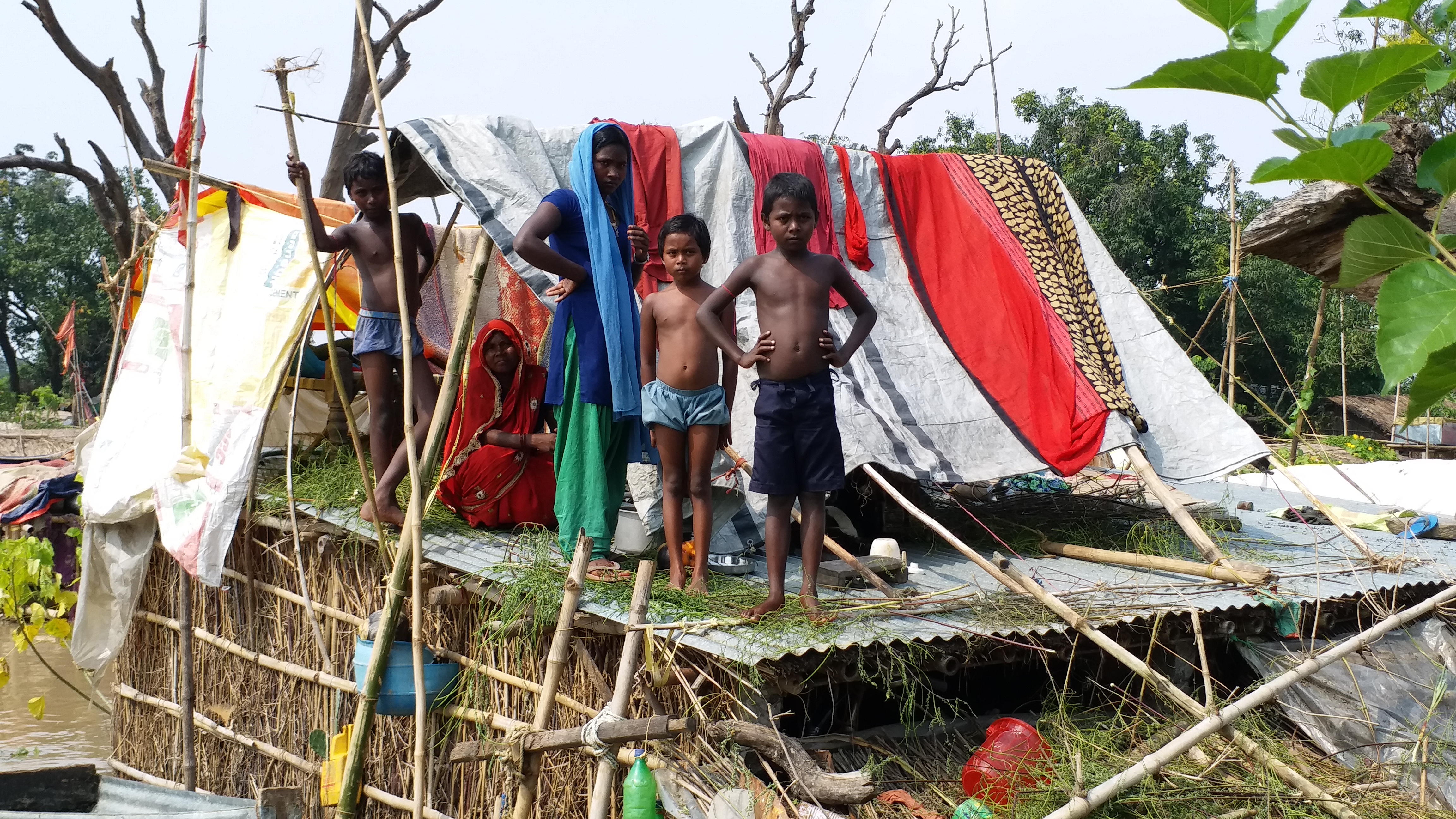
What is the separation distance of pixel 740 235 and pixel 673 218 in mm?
1385

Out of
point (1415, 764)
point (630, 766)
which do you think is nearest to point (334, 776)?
point (630, 766)

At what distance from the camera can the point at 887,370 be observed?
525 centimetres

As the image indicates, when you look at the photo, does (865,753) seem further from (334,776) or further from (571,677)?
(334,776)

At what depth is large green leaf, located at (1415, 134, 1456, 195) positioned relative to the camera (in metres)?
0.76

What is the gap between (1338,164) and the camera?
2.38ft

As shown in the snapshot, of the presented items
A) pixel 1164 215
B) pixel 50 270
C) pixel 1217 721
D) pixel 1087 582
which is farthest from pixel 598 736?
pixel 50 270

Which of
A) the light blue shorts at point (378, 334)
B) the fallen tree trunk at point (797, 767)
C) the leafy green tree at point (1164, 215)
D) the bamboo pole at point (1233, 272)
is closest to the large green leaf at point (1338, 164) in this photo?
the fallen tree trunk at point (797, 767)

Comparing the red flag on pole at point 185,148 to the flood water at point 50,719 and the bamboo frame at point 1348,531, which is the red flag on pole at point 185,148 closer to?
the flood water at point 50,719

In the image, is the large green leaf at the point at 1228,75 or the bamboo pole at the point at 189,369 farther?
the bamboo pole at the point at 189,369

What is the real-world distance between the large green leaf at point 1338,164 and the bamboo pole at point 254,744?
411 cm

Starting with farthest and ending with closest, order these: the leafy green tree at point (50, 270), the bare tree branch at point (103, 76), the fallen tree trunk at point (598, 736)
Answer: the leafy green tree at point (50, 270) < the bare tree branch at point (103, 76) < the fallen tree trunk at point (598, 736)

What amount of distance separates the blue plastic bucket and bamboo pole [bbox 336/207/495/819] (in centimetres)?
12

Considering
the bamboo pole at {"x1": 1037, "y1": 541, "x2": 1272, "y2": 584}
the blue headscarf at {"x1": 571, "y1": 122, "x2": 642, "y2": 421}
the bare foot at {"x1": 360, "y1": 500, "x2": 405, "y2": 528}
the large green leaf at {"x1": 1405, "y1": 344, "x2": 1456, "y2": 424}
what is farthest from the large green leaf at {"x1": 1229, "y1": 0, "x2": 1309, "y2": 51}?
the bare foot at {"x1": 360, "y1": 500, "x2": 405, "y2": 528}

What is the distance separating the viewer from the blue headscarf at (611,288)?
4.02m
